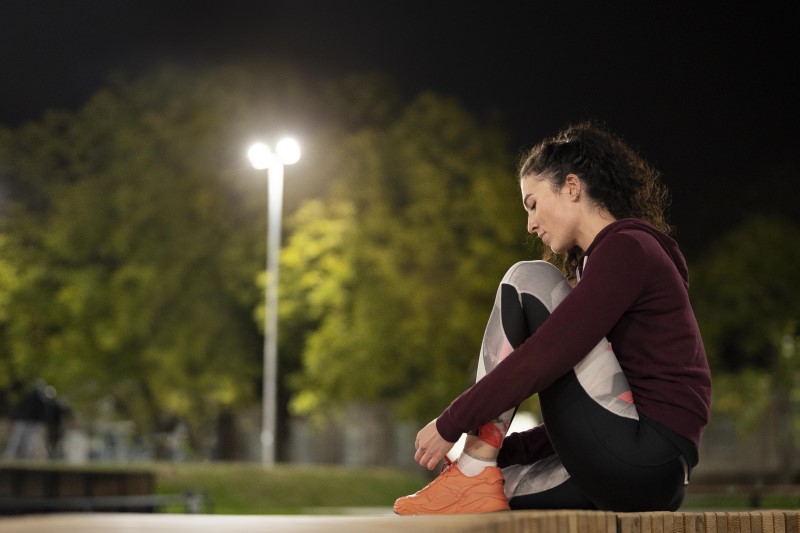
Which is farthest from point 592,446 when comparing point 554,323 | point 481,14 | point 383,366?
point 481,14

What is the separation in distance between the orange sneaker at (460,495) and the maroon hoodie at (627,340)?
6.1 inches

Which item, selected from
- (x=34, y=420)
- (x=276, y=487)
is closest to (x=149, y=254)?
(x=34, y=420)

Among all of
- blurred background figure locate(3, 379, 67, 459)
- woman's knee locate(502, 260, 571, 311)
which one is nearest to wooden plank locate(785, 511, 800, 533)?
woman's knee locate(502, 260, 571, 311)

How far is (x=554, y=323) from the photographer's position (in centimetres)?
265

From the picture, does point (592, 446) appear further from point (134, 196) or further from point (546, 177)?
point (134, 196)

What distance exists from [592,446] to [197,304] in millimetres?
20042

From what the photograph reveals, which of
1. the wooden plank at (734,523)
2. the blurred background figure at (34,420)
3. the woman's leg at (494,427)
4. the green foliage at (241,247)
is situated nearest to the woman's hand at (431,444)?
the woman's leg at (494,427)

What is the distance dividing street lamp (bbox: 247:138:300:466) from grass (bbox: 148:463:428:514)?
2681 mm

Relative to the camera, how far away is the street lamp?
2089 centimetres

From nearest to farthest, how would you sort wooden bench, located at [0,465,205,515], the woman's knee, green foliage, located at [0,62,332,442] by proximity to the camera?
the woman's knee
wooden bench, located at [0,465,205,515]
green foliage, located at [0,62,332,442]

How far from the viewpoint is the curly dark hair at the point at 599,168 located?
3078 millimetres

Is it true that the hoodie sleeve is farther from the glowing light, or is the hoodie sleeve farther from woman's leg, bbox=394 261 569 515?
the glowing light

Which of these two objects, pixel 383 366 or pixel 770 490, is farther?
pixel 383 366

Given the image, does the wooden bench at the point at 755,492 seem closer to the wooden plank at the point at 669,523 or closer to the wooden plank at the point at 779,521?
the wooden plank at the point at 779,521
